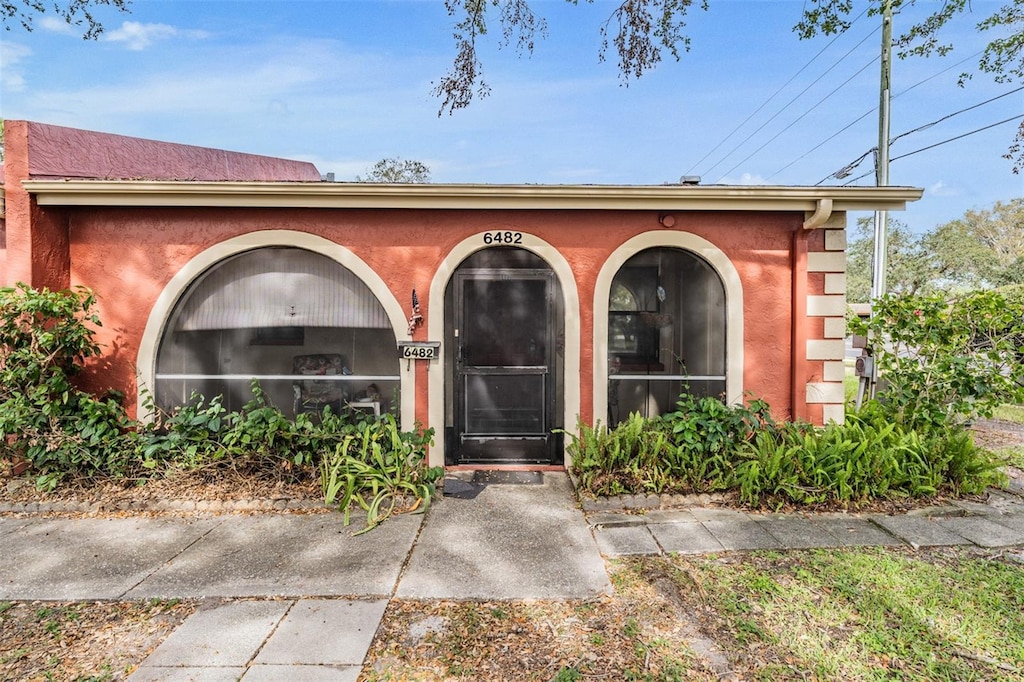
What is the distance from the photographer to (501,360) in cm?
504

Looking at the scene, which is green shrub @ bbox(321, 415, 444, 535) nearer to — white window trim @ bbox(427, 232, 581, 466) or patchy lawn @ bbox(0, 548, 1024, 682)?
white window trim @ bbox(427, 232, 581, 466)

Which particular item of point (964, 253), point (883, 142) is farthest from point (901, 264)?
point (883, 142)

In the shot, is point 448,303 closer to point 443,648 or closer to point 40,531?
point 443,648

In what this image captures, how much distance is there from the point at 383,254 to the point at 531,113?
6.80m

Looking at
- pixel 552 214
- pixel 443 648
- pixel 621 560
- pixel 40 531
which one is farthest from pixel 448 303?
pixel 40 531

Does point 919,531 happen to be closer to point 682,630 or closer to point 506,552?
point 682,630

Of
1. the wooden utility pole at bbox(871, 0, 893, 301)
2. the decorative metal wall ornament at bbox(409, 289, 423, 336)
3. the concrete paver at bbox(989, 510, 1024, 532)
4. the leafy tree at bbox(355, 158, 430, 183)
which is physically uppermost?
the leafy tree at bbox(355, 158, 430, 183)

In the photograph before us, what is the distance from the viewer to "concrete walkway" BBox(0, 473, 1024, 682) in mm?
2381

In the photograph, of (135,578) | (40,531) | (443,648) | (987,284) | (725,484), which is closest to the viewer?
(443,648)

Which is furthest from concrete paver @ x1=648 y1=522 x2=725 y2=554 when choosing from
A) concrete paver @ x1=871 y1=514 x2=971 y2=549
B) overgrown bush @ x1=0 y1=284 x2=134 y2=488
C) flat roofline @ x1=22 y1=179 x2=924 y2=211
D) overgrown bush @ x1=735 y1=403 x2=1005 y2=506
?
overgrown bush @ x1=0 y1=284 x2=134 y2=488

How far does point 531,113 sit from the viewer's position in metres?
10.2

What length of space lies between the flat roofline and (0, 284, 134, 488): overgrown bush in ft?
3.30

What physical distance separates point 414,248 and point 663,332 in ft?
8.74

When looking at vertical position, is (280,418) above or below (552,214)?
below
